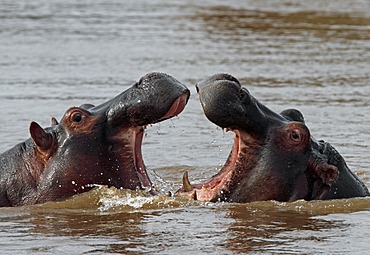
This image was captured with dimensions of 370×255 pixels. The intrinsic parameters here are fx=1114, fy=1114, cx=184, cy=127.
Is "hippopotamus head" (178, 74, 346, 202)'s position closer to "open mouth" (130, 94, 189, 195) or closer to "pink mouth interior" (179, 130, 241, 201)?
"pink mouth interior" (179, 130, 241, 201)

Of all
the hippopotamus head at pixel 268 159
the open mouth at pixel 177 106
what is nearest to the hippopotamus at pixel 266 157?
Result: the hippopotamus head at pixel 268 159

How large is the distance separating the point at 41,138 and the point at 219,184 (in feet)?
3.95

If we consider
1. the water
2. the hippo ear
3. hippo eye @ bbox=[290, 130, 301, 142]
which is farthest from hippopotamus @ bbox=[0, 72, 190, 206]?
hippo eye @ bbox=[290, 130, 301, 142]

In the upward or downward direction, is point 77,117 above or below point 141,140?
above

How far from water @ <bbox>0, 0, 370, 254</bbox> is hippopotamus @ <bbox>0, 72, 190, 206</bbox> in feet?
0.35

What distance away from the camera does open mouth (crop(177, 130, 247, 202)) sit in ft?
23.5

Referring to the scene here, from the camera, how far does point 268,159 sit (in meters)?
7.09

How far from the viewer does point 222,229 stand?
6.84m

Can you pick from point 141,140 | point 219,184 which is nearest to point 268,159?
point 219,184

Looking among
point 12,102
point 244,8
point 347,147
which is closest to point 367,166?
point 347,147

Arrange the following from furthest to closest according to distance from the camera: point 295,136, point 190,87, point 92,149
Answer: point 190,87 → point 92,149 → point 295,136

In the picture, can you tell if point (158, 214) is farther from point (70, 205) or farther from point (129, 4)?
point (129, 4)

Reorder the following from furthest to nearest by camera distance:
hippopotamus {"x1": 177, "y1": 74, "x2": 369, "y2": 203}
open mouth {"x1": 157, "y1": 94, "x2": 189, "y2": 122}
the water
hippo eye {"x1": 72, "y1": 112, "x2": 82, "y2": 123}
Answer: hippo eye {"x1": 72, "y1": 112, "x2": 82, "y2": 123} → open mouth {"x1": 157, "y1": 94, "x2": 189, "y2": 122} → hippopotamus {"x1": 177, "y1": 74, "x2": 369, "y2": 203} → the water

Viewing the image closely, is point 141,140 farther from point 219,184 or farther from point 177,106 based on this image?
point 219,184
